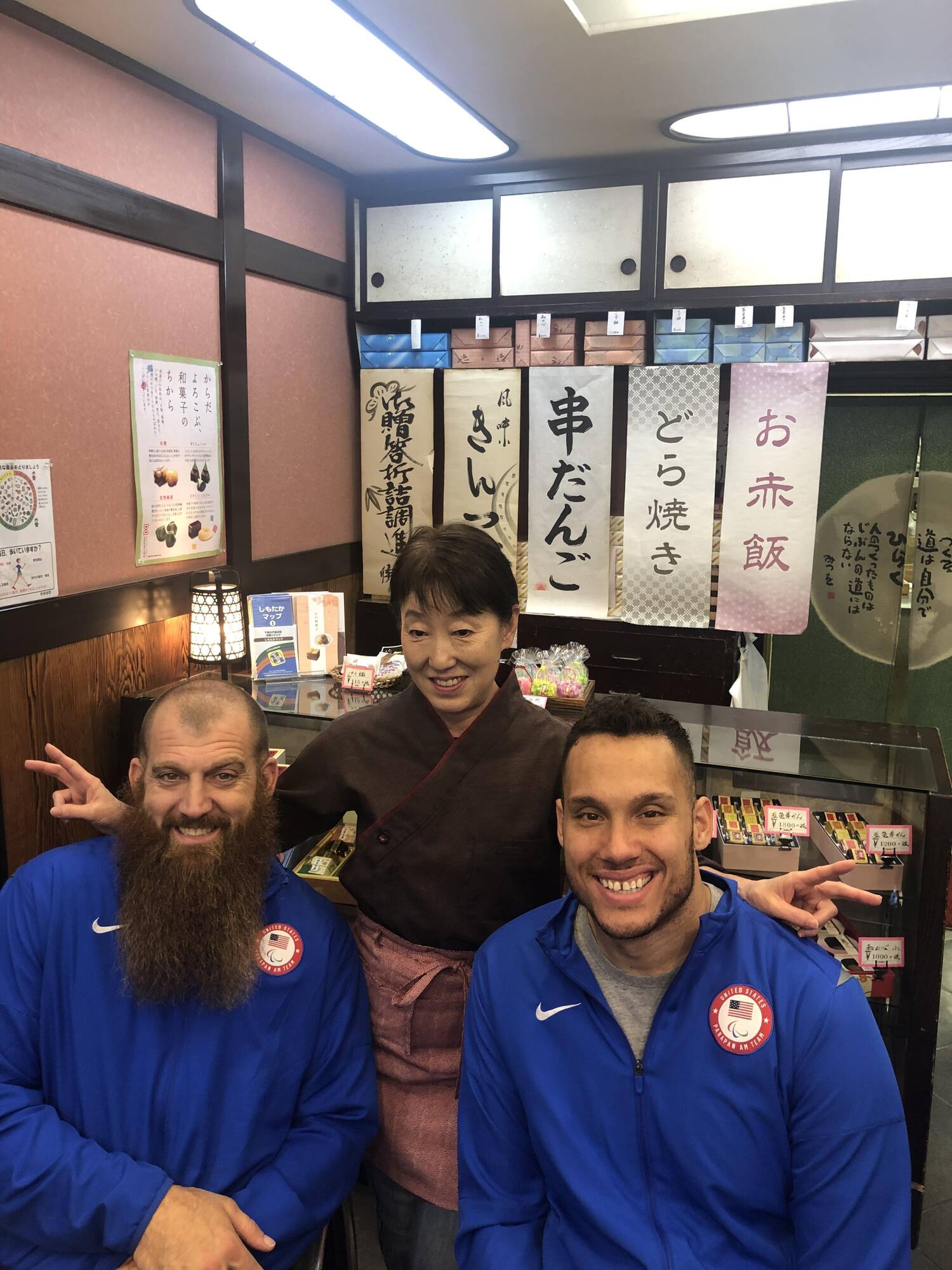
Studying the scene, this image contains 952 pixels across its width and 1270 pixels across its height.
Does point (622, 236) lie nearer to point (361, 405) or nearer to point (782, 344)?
point (782, 344)

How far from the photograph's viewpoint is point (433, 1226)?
6.17 feet

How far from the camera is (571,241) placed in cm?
440

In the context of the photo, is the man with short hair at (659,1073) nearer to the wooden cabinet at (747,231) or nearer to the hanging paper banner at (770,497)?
the hanging paper banner at (770,497)

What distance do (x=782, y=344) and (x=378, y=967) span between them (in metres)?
3.46

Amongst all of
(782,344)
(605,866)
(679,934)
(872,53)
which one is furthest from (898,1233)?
(782,344)

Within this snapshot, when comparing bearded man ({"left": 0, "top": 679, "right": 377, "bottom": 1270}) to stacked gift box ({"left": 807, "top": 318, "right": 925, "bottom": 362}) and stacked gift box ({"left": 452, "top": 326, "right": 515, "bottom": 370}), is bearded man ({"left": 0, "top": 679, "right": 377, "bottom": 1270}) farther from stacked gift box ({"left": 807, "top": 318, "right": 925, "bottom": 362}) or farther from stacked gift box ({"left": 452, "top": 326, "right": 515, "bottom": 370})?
stacked gift box ({"left": 807, "top": 318, "right": 925, "bottom": 362})

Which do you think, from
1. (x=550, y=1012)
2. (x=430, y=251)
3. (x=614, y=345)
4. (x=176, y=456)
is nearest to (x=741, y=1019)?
(x=550, y=1012)

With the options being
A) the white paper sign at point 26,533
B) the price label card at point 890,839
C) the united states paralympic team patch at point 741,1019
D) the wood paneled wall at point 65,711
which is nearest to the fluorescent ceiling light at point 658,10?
the white paper sign at point 26,533

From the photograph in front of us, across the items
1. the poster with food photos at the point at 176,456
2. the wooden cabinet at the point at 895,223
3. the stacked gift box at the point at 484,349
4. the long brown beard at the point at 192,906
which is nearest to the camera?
the long brown beard at the point at 192,906

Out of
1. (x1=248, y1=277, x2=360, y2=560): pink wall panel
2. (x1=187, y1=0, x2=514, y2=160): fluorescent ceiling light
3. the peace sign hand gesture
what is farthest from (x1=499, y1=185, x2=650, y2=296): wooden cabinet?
the peace sign hand gesture

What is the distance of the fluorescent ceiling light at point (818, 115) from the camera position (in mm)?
3518

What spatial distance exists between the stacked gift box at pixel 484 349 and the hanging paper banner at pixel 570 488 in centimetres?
18

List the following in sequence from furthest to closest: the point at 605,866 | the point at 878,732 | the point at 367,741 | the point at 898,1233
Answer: the point at 878,732 < the point at 367,741 < the point at 605,866 < the point at 898,1233

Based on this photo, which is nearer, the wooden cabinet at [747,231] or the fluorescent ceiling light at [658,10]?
the fluorescent ceiling light at [658,10]
